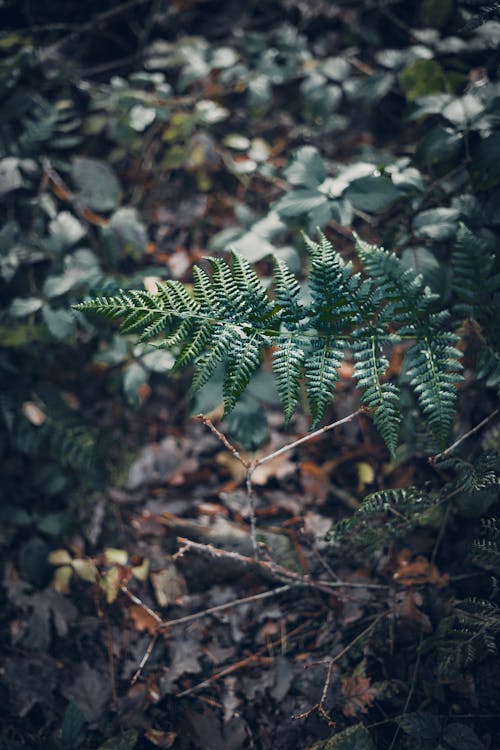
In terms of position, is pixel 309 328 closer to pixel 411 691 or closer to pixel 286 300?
pixel 286 300

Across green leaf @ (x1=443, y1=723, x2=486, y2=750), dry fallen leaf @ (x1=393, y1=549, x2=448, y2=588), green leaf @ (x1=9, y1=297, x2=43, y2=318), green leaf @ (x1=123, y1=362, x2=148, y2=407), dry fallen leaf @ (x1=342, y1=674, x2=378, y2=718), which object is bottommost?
dry fallen leaf @ (x1=342, y1=674, x2=378, y2=718)

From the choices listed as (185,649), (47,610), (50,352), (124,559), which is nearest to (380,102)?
(50,352)

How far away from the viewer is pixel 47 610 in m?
2.42

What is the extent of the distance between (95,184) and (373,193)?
1674mm

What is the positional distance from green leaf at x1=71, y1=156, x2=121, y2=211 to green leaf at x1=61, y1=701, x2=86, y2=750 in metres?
2.52

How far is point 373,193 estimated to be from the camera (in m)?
2.10

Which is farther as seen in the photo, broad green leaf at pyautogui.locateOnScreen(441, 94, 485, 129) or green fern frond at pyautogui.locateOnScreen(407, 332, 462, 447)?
broad green leaf at pyautogui.locateOnScreen(441, 94, 485, 129)

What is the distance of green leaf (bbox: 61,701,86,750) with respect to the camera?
198cm

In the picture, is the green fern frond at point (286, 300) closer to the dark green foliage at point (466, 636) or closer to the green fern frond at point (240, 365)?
the green fern frond at point (240, 365)

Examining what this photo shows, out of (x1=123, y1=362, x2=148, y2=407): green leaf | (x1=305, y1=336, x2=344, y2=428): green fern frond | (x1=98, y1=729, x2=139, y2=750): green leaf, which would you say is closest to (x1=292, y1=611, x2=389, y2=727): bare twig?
(x1=98, y1=729, x2=139, y2=750): green leaf

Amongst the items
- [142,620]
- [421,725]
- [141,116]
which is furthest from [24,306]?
Answer: [421,725]

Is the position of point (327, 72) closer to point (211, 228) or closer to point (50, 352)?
point (211, 228)

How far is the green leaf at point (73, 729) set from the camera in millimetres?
1979

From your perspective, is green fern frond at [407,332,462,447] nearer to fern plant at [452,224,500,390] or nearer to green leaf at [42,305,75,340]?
fern plant at [452,224,500,390]
